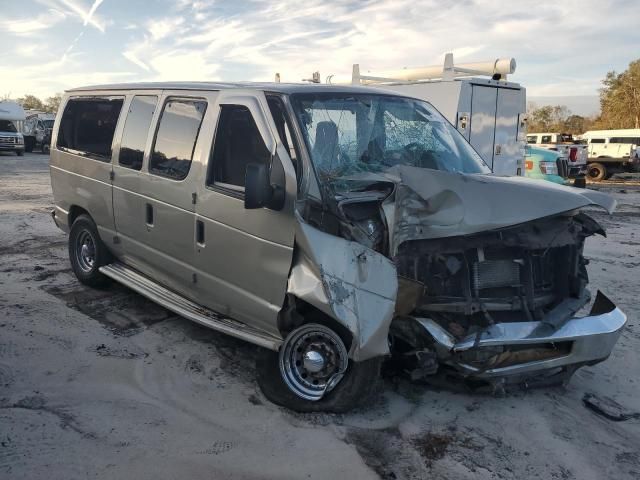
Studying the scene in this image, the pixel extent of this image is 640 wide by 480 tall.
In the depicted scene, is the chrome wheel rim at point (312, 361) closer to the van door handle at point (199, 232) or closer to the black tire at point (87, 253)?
the van door handle at point (199, 232)

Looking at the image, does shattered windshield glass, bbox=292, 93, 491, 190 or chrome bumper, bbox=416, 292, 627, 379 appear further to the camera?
shattered windshield glass, bbox=292, 93, 491, 190

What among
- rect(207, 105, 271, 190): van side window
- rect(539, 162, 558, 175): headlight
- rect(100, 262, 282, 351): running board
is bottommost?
rect(100, 262, 282, 351): running board

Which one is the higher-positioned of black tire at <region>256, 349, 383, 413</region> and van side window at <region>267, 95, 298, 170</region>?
van side window at <region>267, 95, 298, 170</region>

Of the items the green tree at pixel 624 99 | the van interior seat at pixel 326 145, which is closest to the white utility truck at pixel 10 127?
the van interior seat at pixel 326 145

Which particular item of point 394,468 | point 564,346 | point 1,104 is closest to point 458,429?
point 394,468

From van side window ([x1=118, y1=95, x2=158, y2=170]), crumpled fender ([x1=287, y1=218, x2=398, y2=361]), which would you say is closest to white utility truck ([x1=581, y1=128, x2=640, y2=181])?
van side window ([x1=118, y1=95, x2=158, y2=170])

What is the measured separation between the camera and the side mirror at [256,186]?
11.0 ft

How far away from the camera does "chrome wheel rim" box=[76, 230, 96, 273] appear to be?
5.93m

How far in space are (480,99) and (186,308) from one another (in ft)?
25.5

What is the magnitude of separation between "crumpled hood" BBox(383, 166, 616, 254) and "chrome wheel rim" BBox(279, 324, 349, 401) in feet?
2.33

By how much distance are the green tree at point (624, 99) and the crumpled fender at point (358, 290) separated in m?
52.4

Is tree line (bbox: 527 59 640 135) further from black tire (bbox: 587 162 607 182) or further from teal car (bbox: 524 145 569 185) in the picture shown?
teal car (bbox: 524 145 569 185)

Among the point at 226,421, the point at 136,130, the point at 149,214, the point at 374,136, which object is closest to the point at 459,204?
the point at 374,136

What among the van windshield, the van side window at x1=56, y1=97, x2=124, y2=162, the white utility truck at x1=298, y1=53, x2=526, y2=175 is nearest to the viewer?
the van side window at x1=56, y1=97, x2=124, y2=162
